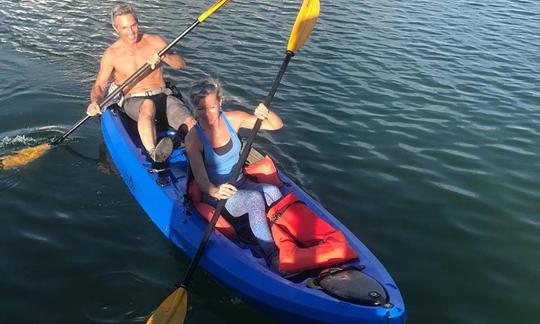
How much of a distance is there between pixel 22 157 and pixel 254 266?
3.94 meters

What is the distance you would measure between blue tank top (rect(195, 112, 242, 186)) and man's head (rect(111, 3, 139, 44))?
2229 millimetres

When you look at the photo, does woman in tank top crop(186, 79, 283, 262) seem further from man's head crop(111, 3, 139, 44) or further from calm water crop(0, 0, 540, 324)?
man's head crop(111, 3, 139, 44)

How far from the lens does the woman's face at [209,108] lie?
15.5 feet

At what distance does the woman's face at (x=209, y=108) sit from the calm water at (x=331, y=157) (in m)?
1.50

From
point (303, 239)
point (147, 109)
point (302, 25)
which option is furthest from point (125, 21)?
point (303, 239)

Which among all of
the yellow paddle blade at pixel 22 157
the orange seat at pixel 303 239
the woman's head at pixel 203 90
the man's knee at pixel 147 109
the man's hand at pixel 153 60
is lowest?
the yellow paddle blade at pixel 22 157

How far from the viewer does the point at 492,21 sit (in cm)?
1455

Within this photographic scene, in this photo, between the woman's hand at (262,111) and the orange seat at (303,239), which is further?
the woman's hand at (262,111)

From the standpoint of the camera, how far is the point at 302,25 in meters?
5.43

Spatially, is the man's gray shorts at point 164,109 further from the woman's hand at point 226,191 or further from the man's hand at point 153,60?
the woman's hand at point 226,191

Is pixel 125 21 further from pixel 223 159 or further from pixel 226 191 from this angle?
pixel 226 191

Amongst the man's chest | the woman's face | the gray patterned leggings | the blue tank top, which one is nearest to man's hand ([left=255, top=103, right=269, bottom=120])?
the woman's face

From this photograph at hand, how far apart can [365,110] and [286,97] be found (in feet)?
4.75

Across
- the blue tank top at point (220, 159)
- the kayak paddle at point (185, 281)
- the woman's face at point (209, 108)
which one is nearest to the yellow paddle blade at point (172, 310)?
the kayak paddle at point (185, 281)
